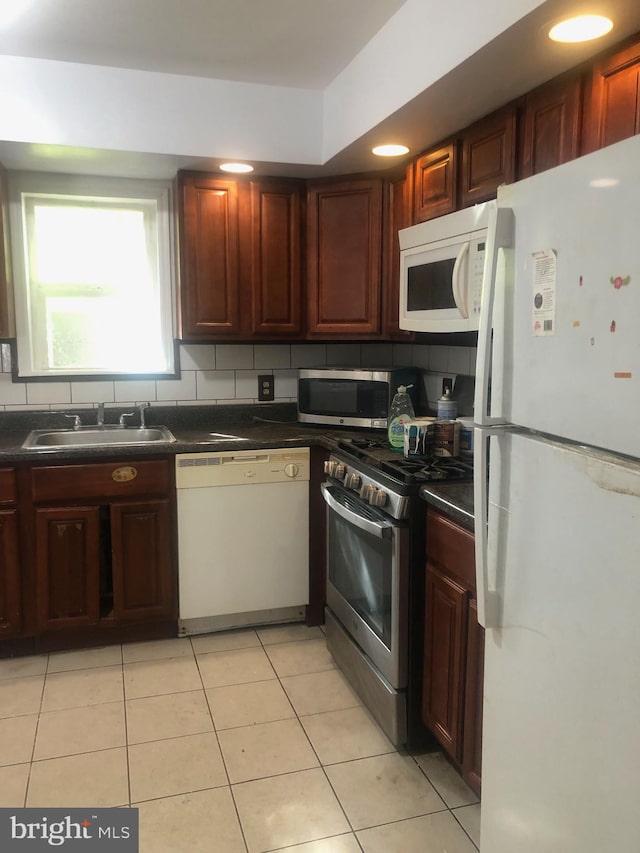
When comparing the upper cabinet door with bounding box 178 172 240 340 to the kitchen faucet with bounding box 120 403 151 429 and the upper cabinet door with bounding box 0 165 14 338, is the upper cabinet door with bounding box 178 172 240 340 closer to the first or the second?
the kitchen faucet with bounding box 120 403 151 429

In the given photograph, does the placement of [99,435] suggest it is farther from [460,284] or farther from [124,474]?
[460,284]

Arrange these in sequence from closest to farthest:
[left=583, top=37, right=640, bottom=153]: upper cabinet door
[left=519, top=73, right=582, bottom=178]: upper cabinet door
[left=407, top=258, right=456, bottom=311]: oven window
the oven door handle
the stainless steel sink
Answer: [left=583, top=37, right=640, bottom=153]: upper cabinet door < [left=519, top=73, right=582, bottom=178]: upper cabinet door < the oven door handle < [left=407, top=258, right=456, bottom=311]: oven window < the stainless steel sink

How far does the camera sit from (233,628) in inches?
126

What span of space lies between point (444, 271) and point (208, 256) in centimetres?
125

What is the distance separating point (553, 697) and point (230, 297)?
92.9 inches

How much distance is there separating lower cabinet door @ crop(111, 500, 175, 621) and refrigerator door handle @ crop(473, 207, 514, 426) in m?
1.88

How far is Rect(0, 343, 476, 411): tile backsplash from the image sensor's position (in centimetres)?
Answer: 332

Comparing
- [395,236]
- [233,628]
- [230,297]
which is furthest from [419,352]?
[233,628]

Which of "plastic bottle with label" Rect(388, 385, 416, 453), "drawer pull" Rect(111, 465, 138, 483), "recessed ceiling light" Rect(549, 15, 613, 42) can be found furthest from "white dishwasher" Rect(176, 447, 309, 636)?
"recessed ceiling light" Rect(549, 15, 613, 42)

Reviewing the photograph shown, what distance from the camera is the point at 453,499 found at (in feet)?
6.64

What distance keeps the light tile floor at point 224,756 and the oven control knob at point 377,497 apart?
2.69ft

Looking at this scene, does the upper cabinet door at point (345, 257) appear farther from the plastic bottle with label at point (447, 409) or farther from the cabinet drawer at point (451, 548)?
the cabinet drawer at point (451, 548)

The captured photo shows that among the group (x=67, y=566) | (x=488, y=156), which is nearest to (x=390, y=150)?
(x=488, y=156)

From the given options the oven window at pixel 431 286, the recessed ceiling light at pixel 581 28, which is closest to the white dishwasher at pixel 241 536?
the oven window at pixel 431 286
